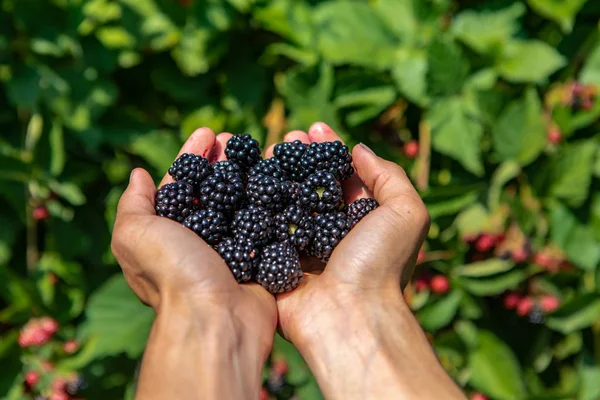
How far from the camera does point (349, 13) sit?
276cm

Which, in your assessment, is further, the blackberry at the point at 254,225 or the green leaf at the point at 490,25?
the green leaf at the point at 490,25

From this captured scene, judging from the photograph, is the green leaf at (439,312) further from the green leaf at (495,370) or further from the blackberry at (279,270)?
the blackberry at (279,270)

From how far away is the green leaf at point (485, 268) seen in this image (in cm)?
262

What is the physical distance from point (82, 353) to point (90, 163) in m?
0.82

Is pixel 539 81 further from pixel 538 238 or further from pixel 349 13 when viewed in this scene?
pixel 349 13

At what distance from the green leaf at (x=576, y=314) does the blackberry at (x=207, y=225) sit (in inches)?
57.6

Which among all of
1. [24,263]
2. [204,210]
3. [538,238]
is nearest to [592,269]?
[538,238]

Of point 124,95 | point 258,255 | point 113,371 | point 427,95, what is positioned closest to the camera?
point 258,255

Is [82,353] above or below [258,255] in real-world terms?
below

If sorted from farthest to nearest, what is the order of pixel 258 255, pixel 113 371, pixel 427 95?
pixel 113 371, pixel 427 95, pixel 258 255

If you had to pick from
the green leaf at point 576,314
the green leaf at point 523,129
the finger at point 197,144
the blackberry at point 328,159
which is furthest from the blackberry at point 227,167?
the green leaf at point 576,314

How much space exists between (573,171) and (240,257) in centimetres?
148

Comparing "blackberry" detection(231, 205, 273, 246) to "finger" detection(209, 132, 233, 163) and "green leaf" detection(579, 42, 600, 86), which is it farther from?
"green leaf" detection(579, 42, 600, 86)

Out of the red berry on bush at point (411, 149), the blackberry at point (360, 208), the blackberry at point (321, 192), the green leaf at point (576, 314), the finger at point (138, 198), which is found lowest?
the green leaf at point (576, 314)
